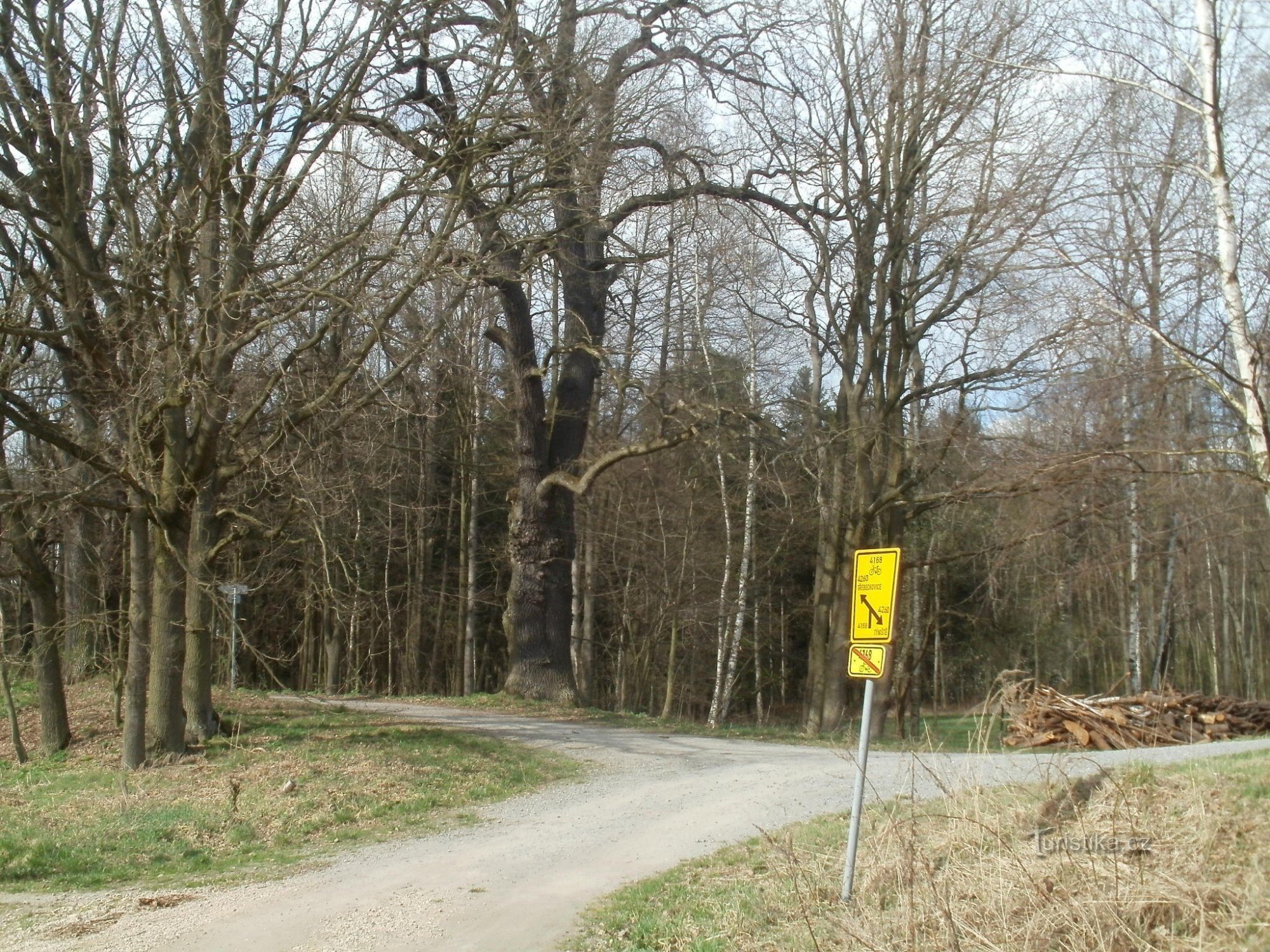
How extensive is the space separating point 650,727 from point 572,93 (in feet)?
31.9

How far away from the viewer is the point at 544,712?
18.7 m

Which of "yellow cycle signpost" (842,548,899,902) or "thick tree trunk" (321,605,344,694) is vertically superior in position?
"yellow cycle signpost" (842,548,899,902)

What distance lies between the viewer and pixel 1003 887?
223 inches

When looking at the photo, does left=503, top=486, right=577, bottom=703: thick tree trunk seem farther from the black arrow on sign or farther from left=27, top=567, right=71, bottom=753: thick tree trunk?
the black arrow on sign

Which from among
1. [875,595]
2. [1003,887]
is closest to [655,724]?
[875,595]

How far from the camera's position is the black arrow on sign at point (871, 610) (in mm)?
6723

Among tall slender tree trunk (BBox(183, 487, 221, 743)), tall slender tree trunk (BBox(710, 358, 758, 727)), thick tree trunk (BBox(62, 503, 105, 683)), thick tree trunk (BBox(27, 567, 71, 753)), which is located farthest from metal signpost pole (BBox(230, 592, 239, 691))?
tall slender tree trunk (BBox(710, 358, 758, 727))

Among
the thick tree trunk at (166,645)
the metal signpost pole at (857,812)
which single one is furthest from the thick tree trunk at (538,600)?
the metal signpost pole at (857,812)

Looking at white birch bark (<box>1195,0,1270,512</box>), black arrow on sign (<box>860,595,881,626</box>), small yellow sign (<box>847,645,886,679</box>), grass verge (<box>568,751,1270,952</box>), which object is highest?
white birch bark (<box>1195,0,1270,512</box>)

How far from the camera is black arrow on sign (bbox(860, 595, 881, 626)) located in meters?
6.72

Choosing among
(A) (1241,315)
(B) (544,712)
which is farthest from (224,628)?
(A) (1241,315)

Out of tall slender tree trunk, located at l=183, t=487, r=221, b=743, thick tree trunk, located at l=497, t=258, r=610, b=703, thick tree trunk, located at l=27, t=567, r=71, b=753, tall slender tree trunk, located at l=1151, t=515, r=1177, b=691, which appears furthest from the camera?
tall slender tree trunk, located at l=1151, t=515, r=1177, b=691

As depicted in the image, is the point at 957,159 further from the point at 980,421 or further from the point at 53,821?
the point at 53,821

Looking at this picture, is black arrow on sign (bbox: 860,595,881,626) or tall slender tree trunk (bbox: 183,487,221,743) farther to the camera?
tall slender tree trunk (bbox: 183,487,221,743)
